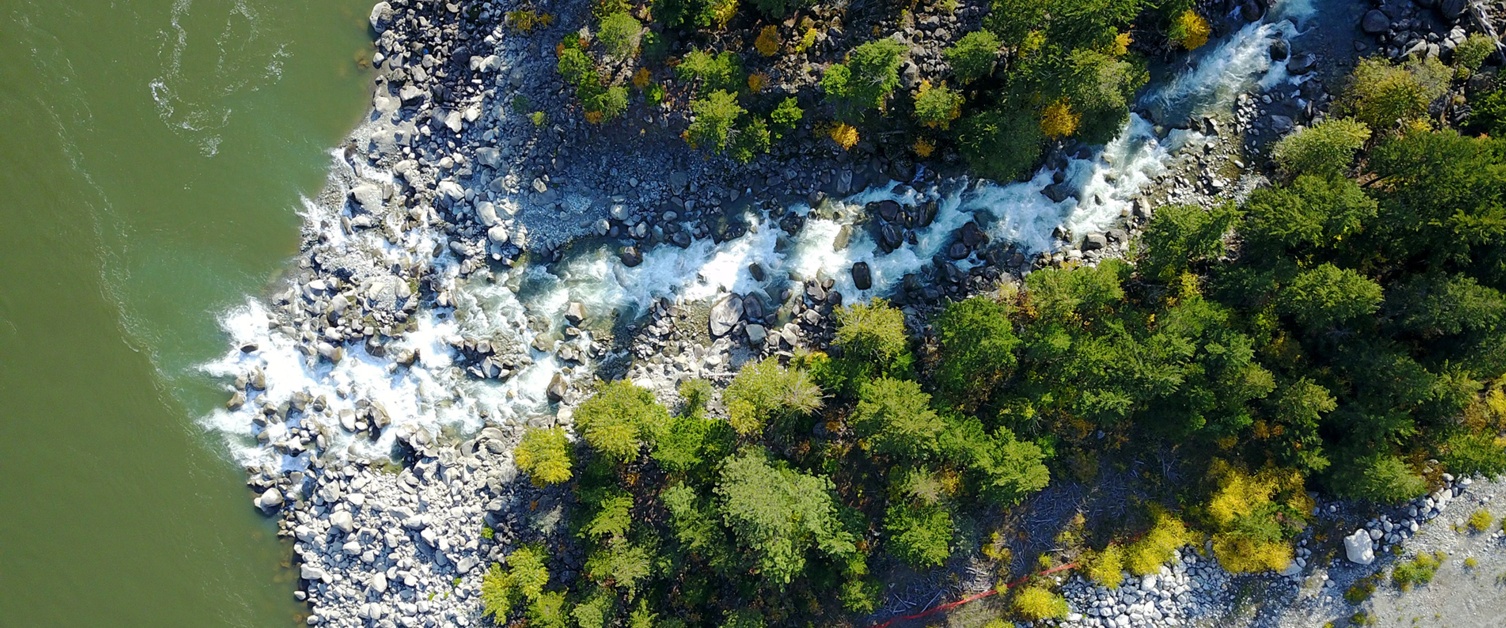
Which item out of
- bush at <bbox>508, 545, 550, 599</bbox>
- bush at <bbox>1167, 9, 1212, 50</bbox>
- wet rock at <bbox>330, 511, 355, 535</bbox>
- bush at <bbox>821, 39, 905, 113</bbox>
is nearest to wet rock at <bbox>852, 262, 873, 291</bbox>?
bush at <bbox>821, 39, 905, 113</bbox>

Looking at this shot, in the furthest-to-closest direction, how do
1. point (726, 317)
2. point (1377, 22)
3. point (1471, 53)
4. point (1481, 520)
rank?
point (726, 317) → point (1377, 22) → point (1481, 520) → point (1471, 53)

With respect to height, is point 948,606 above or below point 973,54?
below

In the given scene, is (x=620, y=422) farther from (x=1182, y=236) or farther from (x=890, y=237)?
(x=1182, y=236)

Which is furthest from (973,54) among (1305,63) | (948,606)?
(948,606)

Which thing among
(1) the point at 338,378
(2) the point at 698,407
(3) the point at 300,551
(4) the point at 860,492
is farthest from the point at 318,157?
(4) the point at 860,492

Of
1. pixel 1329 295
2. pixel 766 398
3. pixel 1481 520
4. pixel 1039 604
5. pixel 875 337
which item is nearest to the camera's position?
pixel 1329 295

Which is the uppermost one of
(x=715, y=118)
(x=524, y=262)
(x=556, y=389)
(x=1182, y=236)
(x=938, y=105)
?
(x=524, y=262)

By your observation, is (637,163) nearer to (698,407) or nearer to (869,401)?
(698,407)
